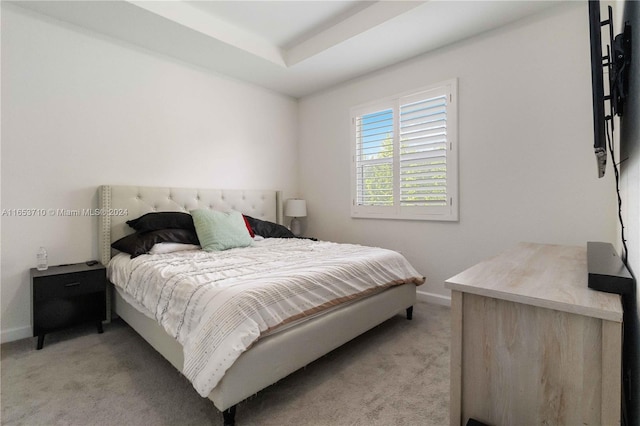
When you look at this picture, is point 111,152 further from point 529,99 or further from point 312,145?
point 529,99

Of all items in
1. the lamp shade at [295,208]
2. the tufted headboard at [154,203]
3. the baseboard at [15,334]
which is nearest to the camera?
the baseboard at [15,334]

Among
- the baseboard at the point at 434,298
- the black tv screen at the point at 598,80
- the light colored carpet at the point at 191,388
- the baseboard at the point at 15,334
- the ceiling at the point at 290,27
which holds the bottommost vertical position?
the light colored carpet at the point at 191,388

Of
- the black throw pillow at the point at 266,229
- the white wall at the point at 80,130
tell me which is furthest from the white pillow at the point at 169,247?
the black throw pillow at the point at 266,229

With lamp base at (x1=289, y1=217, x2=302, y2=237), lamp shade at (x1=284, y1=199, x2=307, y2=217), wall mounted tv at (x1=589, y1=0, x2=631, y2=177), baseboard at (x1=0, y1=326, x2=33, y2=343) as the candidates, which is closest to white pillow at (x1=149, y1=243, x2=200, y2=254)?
baseboard at (x1=0, y1=326, x2=33, y2=343)

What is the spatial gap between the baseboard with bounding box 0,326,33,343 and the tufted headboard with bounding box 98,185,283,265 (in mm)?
721

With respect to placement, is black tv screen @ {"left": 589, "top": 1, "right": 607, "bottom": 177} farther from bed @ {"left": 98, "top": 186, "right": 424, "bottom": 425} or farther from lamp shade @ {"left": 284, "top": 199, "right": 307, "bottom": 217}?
lamp shade @ {"left": 284, "top": 199, "right": 307, "bottom": 217}

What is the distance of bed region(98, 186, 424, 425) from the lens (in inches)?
54.6

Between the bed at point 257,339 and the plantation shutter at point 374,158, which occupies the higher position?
the plantation shutter at point 374,158

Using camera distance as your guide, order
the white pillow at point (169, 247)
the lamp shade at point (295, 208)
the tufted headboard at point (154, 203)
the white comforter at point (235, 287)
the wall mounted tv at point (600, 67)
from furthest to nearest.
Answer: the lamp shade at point (295, 208), the tufted headboard at point (154, 203), the white pillow at point (169, 247), the white comforter at point (235, 287), the wall mounted tv at point (600, 67)

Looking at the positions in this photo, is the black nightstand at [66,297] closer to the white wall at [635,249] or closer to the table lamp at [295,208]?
the table lamp at [295,208]

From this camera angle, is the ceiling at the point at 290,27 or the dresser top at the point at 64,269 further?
the ceiling at the point at 290,27

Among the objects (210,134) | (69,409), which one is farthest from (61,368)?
(210,134)

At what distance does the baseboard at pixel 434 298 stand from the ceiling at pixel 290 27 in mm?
2569

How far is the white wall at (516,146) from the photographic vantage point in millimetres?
2330
